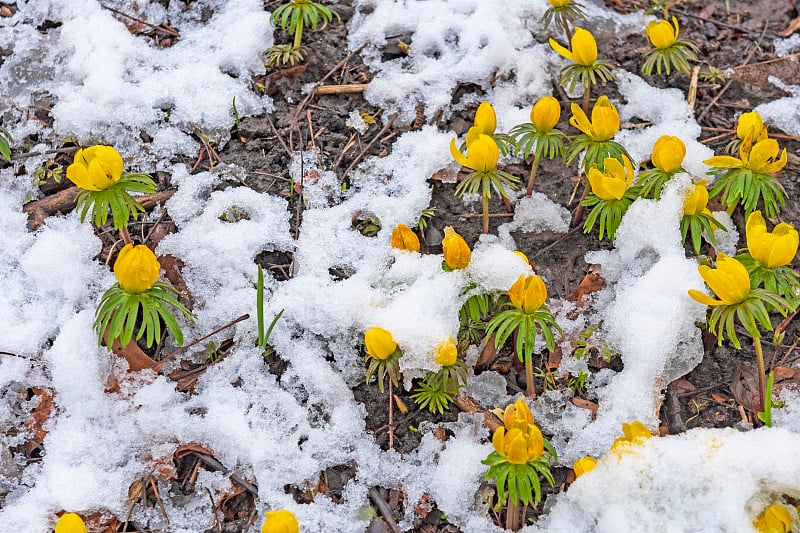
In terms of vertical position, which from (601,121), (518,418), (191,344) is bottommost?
(191,344)

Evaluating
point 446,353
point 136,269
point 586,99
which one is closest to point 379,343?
point 446,353

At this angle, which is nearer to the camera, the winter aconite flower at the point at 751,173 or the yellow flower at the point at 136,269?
the yellow flower at the point at 136,269

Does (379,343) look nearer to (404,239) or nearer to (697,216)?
(404,239)

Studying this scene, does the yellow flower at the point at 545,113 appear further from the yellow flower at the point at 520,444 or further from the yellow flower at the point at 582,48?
the yellow flower at the point at 520,444

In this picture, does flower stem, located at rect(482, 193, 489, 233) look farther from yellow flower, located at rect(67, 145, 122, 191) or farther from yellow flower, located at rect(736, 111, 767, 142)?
yellow flower, located at rect(67, 145, 122, 191)

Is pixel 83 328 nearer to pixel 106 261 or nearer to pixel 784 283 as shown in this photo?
pixel 106 261

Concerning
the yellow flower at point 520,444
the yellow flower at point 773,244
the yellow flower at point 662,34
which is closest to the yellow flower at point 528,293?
the yellow flower at point 520,444

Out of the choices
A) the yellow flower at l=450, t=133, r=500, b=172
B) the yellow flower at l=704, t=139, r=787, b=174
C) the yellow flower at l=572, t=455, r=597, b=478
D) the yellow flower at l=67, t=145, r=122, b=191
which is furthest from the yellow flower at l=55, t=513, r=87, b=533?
the yellow flower at l=704, t=139, r=787, b=174
